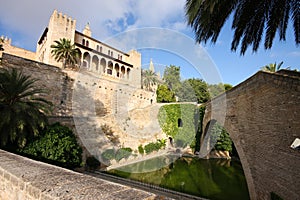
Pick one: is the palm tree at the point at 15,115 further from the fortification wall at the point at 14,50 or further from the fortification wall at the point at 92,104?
the fortification wall at the point at 14,50

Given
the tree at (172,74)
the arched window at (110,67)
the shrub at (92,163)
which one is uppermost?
the arched window at (110,67)

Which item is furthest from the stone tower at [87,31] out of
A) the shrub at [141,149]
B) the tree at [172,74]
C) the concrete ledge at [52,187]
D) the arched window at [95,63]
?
the concrete ledge at [52,187]

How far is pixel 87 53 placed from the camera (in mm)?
22156

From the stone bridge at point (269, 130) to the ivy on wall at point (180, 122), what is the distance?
9.37m

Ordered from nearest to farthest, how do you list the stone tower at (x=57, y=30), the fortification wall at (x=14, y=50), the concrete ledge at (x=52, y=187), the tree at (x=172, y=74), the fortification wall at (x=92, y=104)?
the concrete ledge at (x=52, y=187)
the tree at (x=172, y=74)
the fortification wall at (x=92, y=104)
the stone tower at (x=57, y=30)
the fortification wall at (x=14, y=50)

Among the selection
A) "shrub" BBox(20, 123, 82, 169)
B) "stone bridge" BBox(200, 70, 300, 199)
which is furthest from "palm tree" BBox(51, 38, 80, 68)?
"stone bridge" BBox(200, 70, 300, 199)

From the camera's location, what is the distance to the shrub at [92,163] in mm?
9108

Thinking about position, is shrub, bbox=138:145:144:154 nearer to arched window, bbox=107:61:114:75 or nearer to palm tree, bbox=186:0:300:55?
palm tree, bbox=186:0:300:55

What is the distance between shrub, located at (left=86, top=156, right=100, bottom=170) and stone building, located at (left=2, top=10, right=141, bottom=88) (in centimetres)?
1244

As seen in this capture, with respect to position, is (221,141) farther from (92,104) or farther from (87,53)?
(87,53)

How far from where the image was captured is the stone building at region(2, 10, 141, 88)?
1903 cm

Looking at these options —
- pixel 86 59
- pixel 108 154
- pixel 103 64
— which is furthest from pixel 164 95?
pixel 108 154

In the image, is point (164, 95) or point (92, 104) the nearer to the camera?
point (92, 104)

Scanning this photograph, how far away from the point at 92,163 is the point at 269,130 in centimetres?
829
